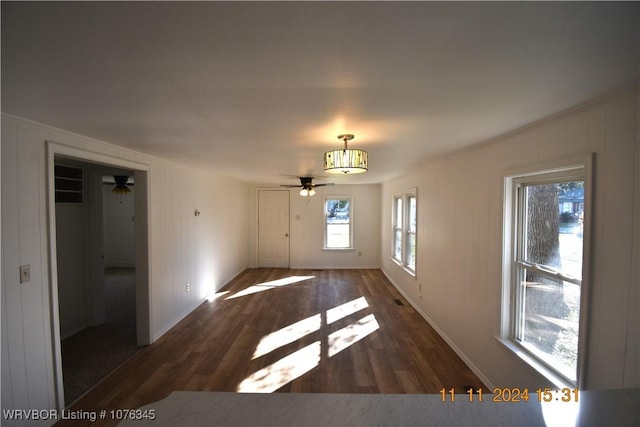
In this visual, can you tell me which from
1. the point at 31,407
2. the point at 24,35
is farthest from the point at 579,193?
the point at 31,407

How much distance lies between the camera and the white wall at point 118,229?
25.1 ft

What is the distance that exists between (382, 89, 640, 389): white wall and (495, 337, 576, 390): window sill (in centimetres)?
5

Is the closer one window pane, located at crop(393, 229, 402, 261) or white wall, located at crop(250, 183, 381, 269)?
window pane, located at crop(393, 229, 402, 261)

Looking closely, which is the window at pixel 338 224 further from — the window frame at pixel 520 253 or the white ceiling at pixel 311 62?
the white ceiling at pixel 311 62

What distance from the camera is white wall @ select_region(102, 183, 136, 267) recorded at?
7648 mm

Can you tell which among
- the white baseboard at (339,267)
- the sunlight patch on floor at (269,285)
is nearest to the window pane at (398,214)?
the white baseboard at (339,267)

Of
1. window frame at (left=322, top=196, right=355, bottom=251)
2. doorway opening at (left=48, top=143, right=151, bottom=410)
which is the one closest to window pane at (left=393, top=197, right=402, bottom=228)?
window frame at (left=322, top=196, right=355, bottom=251)

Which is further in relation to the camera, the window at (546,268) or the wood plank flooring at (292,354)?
the wood plank flooring at (292,354)

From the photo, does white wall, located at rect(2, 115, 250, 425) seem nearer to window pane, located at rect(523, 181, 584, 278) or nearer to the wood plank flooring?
the wood plank flooring

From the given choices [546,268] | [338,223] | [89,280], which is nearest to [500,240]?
[546,268]

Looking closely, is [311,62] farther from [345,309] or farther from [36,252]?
[345,309]

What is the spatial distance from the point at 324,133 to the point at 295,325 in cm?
283

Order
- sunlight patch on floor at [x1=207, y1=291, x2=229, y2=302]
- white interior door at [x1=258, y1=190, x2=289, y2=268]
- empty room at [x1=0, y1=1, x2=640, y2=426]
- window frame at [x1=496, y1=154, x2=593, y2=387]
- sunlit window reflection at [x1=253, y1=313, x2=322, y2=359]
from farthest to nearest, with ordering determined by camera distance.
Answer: white interior door at [x1=258, y1=190, x2=289, y2=268]
sunlight patch on floor at [x1=207, y1=291, x2=229, y2=302]
sunlit window reflection at [x1=253, y1=313, x2=322, y2=359]
window frame at [x1=496, y1=154, x2=593, y2=387]
empty room at [x1=0, y1=1, x2=640, y2=426]

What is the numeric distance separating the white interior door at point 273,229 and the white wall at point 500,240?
385 centimetres
